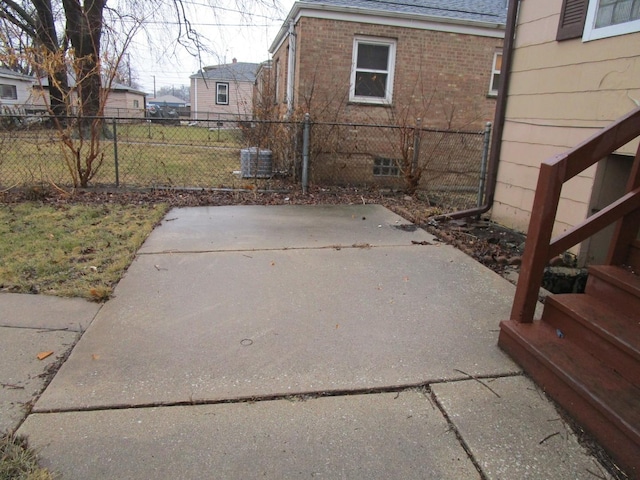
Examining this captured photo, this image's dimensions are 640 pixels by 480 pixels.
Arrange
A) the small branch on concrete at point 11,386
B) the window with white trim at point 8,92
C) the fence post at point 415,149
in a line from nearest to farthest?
the small branch on concrete at point 11,386
the fence post at point 415,149
the window with white trim at point 8,92

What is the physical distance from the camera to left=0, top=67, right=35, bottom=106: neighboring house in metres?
28.6

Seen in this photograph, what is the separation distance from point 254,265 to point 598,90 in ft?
12.6

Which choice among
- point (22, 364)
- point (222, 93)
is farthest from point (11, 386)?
point (222, 93)

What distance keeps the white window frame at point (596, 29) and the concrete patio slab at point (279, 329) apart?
8.39ft

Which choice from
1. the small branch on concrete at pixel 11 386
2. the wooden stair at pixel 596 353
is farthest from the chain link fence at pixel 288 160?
the small branch on concrete at pixel 11 386

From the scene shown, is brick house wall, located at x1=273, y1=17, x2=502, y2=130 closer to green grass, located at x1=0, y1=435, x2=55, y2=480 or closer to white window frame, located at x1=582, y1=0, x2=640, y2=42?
white window frame, located at x1=582, y1=0, x2=640, y2=42

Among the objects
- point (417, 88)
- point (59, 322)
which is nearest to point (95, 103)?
point (59, 322)

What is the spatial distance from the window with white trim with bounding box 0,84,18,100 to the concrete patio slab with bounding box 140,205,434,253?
98.9 ft

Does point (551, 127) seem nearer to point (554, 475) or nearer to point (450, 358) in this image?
point (450, 358)

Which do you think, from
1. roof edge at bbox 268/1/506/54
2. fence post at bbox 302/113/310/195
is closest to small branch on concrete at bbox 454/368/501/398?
fence post at bbox 302/113/310/195

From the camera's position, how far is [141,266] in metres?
4.39

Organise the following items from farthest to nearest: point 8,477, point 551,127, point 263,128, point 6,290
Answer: point 263,128 < point 551,127 < point 6,290 < point 8,477

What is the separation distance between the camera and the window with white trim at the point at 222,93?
120ft

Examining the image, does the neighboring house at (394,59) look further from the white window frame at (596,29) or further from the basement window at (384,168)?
the white window frame at (596,29)
